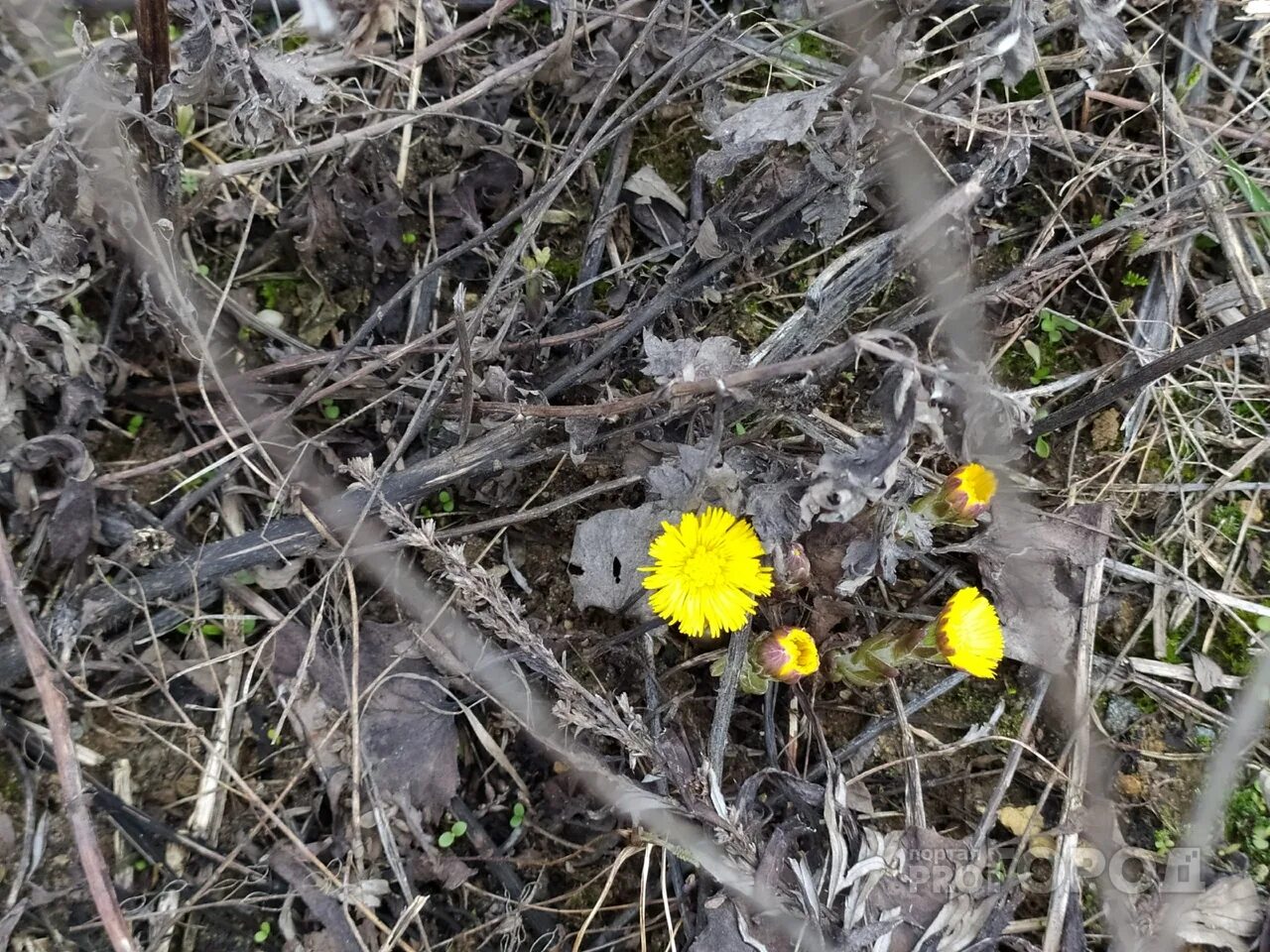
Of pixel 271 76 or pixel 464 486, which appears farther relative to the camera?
pixel 464 486

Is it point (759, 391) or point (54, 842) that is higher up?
point (759, 391)

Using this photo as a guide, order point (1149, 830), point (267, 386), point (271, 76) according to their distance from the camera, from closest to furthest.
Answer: point (271, 76) < point (1149, 830) < point (267, 386)

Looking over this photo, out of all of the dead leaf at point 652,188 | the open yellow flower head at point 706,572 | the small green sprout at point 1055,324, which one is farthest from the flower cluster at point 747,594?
the dead leaf at point 652,188

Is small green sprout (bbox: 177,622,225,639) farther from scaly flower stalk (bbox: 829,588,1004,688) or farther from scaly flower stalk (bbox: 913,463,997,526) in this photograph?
scaly flower stalk (bbox: 913,463,997,526)

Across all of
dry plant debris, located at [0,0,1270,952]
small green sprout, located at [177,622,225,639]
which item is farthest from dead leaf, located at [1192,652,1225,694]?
small green sprout, located at [177,622,225,639]

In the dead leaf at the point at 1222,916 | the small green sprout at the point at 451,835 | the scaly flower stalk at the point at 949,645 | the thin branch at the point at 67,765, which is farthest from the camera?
the small green sprout at the point at 451,835

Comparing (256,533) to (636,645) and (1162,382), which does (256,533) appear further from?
(1162,382)

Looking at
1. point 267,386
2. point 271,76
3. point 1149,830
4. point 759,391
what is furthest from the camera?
point 267,386

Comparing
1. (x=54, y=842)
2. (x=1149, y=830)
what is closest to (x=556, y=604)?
(x=54, y=842)

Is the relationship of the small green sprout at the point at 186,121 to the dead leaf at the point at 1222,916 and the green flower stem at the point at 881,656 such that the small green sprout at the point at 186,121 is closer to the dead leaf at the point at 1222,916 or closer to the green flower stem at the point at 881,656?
the green flower stem at the point at 881,656
